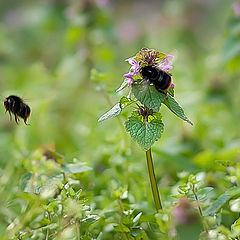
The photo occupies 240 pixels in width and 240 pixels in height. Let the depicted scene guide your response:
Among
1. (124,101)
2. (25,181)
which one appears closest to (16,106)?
(25,181)

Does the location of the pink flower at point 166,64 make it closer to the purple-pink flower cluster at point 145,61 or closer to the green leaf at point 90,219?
the purple-pink flower cluster at point 145,61

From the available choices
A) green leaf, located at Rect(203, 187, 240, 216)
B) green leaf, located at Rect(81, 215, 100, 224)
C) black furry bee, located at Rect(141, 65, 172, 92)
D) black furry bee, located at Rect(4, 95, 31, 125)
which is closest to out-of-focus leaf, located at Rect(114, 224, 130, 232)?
green leaf, located at Rect(81, 215, 100, 224)

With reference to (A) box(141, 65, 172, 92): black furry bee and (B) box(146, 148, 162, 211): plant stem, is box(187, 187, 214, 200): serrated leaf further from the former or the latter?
(A) box(141, 65, 172, 92): black furry bee

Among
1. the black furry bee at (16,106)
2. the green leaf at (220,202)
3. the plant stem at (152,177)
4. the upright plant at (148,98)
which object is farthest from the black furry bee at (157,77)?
the black furry bee at (16,106)

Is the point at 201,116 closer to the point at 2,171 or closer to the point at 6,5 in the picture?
the point at 2,171

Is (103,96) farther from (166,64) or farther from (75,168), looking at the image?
(166,64)
